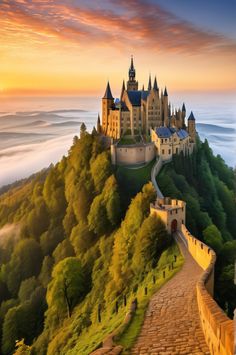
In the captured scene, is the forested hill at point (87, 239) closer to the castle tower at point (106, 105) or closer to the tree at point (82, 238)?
the tree at point (82, 238)

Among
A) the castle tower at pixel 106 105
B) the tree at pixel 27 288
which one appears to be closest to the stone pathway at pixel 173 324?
the tree at pixel 27 288

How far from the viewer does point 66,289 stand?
1972 centimetres

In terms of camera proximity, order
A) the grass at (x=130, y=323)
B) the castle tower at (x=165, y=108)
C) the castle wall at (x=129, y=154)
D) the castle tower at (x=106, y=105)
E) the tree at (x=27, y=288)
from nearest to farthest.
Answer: the grass at (x=130, y=323), the tree at (x=27, y=288), the castle wall at (x=129, y=154), the castle tower at (x=165, y=108), the castle tower at (x=106, y=105)

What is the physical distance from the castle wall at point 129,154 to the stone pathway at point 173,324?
1710cm

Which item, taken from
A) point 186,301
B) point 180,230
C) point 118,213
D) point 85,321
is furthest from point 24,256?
point 186,301

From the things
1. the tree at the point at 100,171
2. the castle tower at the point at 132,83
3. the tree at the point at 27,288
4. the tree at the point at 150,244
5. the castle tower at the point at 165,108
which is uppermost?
the castle tower at the point at 132,83

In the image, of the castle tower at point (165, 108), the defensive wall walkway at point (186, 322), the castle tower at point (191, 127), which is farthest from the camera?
the castle tower at point (191, 127)

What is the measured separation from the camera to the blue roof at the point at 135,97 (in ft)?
103

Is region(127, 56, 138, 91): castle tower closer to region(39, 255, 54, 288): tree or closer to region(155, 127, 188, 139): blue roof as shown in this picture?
region(155, 127, 188, 139): blue roof

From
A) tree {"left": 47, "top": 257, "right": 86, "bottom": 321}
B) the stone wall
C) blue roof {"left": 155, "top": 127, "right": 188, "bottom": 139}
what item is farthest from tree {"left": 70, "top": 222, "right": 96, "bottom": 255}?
the stone wall

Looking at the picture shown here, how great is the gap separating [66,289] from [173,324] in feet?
40.4

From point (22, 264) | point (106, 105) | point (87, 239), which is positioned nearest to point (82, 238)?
point (87, 239)

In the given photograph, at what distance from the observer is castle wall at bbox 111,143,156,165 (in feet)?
91.4

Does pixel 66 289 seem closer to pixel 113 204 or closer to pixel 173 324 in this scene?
pixel 113 204
